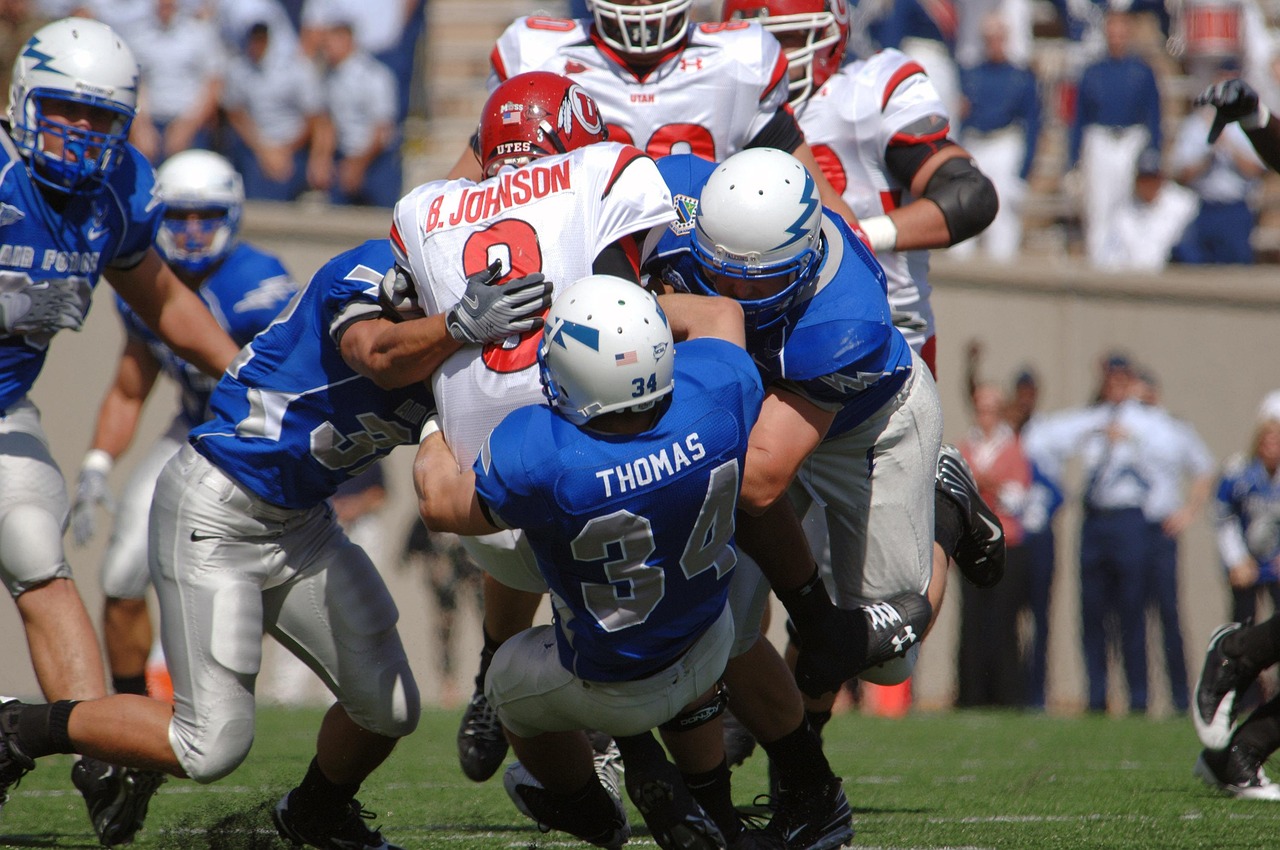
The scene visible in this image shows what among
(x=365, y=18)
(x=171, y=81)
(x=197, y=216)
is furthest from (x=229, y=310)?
(x=365, y=18)

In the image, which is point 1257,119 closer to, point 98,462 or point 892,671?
point 892,671

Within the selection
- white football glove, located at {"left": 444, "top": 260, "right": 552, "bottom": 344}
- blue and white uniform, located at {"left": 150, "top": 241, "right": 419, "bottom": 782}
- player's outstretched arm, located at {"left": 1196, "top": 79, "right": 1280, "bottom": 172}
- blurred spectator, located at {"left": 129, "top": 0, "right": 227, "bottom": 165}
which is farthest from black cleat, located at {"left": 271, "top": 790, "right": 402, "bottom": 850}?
blurred spectator, located at {"left": 129, "top": 0, "right": 227, "bottom": 165}

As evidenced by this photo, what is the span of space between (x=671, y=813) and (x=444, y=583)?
262 inches

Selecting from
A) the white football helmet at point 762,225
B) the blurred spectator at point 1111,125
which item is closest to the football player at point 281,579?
the white football helmet at point 762,225

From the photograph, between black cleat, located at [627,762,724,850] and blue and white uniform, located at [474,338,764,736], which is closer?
blue and white uniform, located at [474,338,764,736]

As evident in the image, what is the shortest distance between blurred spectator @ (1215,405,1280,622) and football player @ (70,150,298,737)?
591 centimetres

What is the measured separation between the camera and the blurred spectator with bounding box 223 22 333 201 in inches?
414

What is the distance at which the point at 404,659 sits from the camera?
14.0 feet

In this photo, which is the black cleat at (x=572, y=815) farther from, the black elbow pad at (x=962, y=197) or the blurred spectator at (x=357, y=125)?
the blurred spectator at (x=357, y=125)

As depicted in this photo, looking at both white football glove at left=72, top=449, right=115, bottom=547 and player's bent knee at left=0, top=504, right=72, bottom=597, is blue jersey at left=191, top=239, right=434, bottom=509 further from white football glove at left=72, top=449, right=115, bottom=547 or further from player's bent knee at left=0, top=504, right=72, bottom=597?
white football glove at left=72, top=449, right=115, bottom=547

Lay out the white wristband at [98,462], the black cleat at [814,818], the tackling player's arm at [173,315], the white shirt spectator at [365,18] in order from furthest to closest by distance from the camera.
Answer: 1. the white shirt spectator at [365,18]
2. the white wristband at [98,462]
3. the tackling player's arm at [173,315]
4. the black cleat at [814,818]

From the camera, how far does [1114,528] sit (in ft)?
33.1

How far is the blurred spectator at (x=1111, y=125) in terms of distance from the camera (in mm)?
11125

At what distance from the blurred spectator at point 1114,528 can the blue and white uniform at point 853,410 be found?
5.87 metres
